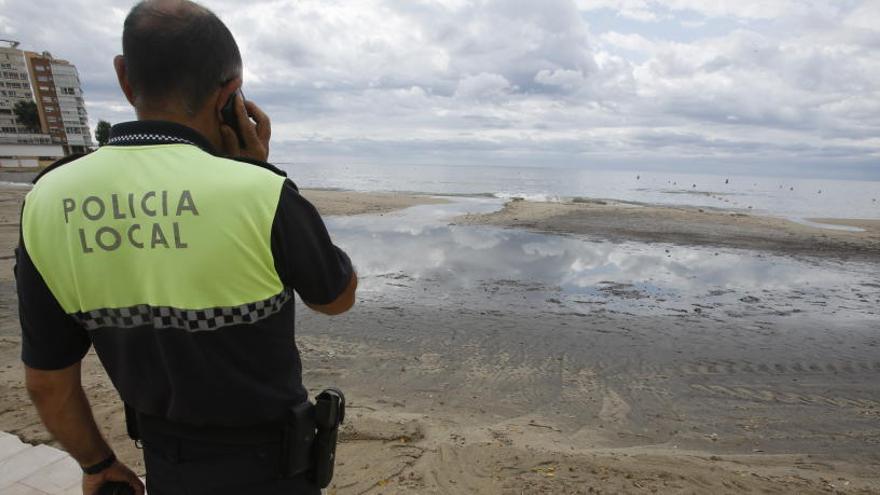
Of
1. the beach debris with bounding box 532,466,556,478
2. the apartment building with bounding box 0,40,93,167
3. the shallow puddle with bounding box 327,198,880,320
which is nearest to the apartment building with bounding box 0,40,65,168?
the apartment building with bounding box 0,40,93,167

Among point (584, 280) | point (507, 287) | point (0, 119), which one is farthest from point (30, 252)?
point (0, 119)

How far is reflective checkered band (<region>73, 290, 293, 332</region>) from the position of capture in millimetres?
1416

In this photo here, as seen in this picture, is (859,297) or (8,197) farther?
(8,197)

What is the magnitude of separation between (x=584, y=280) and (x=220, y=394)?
12994 mm

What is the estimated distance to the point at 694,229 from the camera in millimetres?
25031

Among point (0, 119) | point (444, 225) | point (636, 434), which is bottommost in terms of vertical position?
point (636, 434)

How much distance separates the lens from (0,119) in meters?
86.1

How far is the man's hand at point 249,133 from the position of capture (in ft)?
5.47

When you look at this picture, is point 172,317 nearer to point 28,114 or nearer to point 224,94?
point 224,94

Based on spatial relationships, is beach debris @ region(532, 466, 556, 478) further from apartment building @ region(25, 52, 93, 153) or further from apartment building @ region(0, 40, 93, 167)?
apartment building @ region(25, 52, 93, 153)

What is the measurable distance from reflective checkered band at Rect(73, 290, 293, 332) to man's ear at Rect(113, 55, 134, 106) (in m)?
0.69

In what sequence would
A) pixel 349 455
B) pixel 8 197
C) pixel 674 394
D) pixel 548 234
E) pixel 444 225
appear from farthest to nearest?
pixel 8 197 → pixel 444 225 → pixel 548 234 → pixel 674 394 → pixel 349 455

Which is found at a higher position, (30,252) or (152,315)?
(30,252)

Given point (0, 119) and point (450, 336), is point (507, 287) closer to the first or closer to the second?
point (450, 336)
